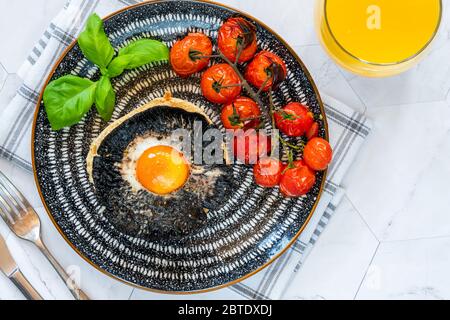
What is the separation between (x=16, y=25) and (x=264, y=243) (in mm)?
973

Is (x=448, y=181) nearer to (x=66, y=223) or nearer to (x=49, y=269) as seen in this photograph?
(x=66, y=223)

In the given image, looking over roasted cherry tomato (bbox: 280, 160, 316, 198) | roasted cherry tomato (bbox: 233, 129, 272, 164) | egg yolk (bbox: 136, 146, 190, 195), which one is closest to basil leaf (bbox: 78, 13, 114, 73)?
egg yolk (bbox: 136, 146, 190, 195)

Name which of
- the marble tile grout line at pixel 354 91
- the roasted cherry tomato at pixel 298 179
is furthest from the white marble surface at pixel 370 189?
the roasted cherry tomato at pixel 298 179

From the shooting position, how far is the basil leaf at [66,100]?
4.29 feet

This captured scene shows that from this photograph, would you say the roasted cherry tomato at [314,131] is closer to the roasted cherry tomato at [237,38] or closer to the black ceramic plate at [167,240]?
the black ceramic plate at [167,240]

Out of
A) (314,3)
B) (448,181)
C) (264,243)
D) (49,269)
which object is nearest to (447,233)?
(448,181)

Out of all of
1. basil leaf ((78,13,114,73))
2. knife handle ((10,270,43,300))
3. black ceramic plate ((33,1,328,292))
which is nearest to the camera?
basil leaf ((78,13,114,73))

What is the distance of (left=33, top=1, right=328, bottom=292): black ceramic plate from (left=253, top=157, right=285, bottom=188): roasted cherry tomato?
0.22ft

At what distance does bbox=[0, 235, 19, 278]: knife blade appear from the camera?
1.48 meters

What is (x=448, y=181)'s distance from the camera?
158cm

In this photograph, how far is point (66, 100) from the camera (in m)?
1.31

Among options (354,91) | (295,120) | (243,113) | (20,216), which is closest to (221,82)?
(243,113)

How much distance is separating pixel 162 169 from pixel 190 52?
329mm

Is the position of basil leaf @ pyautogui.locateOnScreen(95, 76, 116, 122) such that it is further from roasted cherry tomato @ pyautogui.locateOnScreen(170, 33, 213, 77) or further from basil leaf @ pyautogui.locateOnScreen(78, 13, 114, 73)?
roasted cherry tomato @ pyautogui.locateOnScreen(170, 33, 213, 77)
